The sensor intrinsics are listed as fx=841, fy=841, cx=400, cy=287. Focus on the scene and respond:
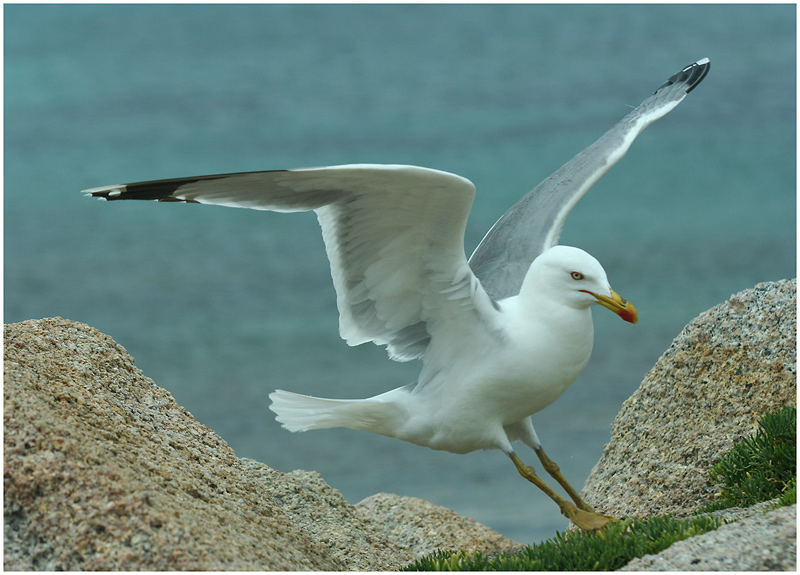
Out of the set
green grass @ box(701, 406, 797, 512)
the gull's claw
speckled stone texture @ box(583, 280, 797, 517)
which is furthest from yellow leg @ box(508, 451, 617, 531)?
speckled stone texture @ box(583, 280, 797, 517)

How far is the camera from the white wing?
15.5 feet

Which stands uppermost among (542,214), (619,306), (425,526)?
(542,214)

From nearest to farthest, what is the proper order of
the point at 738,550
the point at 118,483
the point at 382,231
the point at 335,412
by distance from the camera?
the point at 738,550, the point at 118,483, the point at 382,231, the point at 335,412

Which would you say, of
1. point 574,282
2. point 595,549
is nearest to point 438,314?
point 574,282

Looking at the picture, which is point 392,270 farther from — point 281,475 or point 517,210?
point 281,475

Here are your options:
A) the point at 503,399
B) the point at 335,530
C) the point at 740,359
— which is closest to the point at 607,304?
the point at 503,399

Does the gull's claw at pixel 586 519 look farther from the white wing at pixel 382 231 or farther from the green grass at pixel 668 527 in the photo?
the white wing at pixel 382 231

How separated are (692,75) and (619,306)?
3.83 m

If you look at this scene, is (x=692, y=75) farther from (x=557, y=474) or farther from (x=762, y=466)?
(x=557, y=474)

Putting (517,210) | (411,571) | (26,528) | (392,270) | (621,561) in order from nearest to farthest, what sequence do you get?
(26,528), (621,561), (411,571), (392,270), (517,210)

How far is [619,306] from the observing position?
17.7ft

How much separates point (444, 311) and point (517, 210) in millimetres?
1959

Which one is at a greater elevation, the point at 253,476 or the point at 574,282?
the point at 574,282

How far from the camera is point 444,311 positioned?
5684 mm
